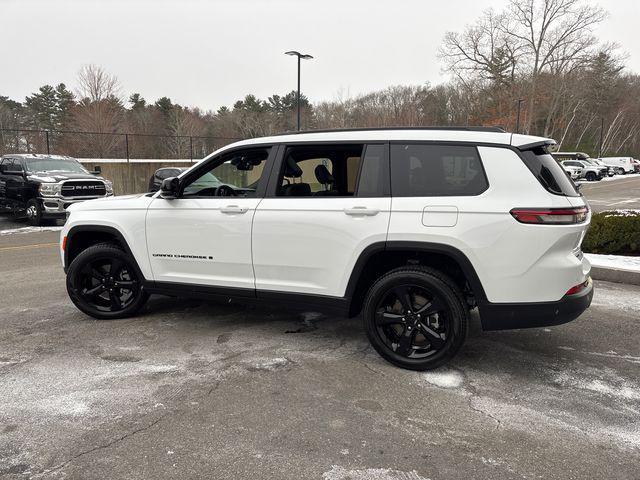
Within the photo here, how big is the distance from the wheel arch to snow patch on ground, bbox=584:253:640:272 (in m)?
3.52

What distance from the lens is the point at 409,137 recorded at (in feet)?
12.2

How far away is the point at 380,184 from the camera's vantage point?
3.70 meters

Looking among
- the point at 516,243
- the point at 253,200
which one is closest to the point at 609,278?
the point at 516,243

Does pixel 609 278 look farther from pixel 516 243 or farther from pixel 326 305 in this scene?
pixel 326 305

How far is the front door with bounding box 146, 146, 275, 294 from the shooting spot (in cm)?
413

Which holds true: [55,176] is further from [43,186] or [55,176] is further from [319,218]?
[319,218]

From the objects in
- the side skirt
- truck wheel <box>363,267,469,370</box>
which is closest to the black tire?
the side skirt

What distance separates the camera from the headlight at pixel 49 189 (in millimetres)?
12633

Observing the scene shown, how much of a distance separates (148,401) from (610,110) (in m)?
91.8

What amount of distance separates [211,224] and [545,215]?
2.67m

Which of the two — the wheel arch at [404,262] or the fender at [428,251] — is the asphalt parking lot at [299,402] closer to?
the wheel arch at [404,262]

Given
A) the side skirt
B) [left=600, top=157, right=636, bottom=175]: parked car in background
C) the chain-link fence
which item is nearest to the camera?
the side skirt

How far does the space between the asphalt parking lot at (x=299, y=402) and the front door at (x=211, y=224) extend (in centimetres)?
59

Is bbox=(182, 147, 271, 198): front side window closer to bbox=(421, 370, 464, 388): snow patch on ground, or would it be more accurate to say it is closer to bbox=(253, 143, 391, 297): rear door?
bbox=(253, 143, 391, 297): rear door
